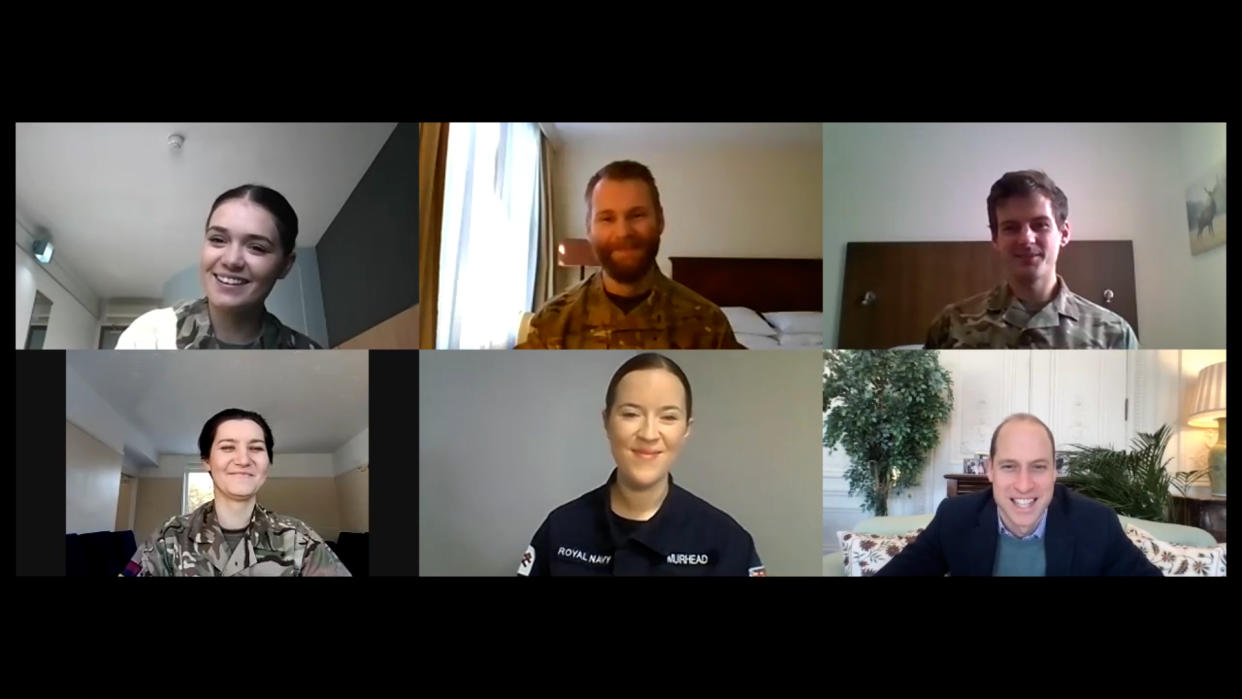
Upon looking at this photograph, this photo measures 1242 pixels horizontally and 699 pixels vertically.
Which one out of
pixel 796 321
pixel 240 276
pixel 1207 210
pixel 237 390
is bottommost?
pixel 237 390

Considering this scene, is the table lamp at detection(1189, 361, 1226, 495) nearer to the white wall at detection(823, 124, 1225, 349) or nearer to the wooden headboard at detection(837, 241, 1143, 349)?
the white wall at detection(823, 124, 1225, 349)

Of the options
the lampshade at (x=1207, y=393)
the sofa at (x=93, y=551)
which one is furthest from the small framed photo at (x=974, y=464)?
the sofa at (x=93, y=551)

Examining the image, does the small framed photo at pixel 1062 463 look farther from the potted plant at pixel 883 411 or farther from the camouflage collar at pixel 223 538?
the camouflage collar at pixel 223 538

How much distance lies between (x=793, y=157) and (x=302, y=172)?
169 cm

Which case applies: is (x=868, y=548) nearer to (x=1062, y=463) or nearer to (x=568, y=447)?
(x=1062, y=463)

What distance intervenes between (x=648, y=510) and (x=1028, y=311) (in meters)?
1.47

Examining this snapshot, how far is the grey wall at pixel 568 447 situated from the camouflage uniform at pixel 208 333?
45cm

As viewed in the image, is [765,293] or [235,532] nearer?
[765,293]

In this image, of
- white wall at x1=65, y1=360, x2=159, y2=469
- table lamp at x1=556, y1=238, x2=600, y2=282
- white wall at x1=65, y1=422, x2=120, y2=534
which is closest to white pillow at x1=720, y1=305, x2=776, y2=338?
table lamp at x1=556, y1=238, x2=600, y2=282

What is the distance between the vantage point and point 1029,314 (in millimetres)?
3492

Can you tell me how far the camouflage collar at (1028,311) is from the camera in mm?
3486

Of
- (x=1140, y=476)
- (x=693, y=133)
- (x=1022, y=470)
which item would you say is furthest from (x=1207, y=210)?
(x=693, y=133)

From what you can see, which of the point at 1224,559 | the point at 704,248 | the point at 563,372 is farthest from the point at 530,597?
the point at 1224,559

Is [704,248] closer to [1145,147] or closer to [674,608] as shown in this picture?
[674,608]
